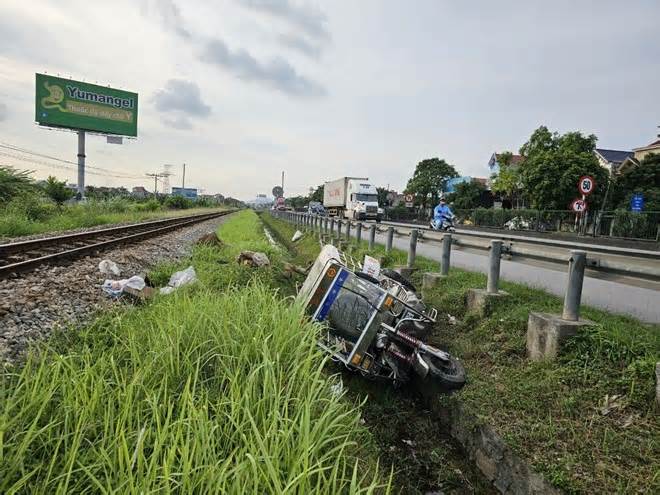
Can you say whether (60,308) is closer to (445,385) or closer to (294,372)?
(294,372)

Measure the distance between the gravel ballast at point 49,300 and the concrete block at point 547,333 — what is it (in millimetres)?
4497

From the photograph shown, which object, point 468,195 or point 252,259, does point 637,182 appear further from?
point 252,259

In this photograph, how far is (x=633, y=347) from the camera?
352cm

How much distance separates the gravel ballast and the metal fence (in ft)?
73.1

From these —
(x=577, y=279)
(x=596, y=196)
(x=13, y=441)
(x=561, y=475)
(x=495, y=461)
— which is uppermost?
(x=596, y=196)

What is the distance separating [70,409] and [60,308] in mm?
3918

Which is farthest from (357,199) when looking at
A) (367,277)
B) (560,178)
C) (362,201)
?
(367,277)

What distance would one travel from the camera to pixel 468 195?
55031mm

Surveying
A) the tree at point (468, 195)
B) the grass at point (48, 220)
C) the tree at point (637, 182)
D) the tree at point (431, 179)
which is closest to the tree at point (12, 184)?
the grass at point (48, 220)

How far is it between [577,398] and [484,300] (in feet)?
6.33

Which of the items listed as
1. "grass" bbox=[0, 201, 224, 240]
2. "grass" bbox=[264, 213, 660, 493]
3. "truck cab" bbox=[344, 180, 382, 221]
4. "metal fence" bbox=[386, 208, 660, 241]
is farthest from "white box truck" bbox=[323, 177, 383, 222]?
"grass" bbox=[264, 213, 660, 493]

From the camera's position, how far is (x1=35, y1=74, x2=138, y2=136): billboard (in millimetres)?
40500

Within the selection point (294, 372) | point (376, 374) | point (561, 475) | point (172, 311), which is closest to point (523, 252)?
point (376, 374)

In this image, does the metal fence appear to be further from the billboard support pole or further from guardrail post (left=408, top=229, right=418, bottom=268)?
the billboard support pole
